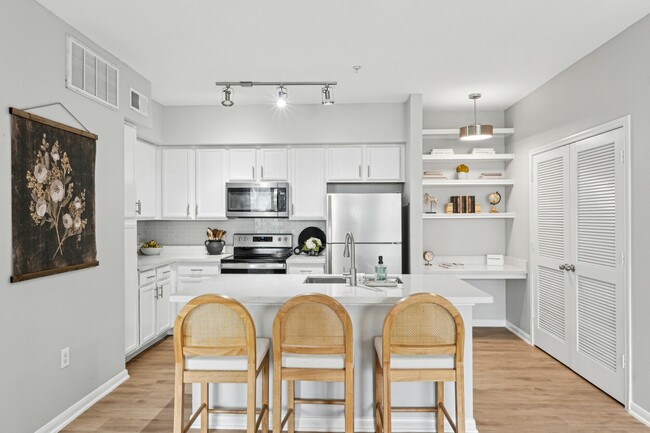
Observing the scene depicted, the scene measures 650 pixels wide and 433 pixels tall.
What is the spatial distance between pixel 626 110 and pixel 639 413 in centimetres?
209

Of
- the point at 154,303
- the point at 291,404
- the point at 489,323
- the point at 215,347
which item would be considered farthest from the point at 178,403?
the point at 489,323

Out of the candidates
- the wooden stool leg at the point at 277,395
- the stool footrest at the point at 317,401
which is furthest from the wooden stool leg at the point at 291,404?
the wooden stool leg at the point at 277,395

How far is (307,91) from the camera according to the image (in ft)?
14.9

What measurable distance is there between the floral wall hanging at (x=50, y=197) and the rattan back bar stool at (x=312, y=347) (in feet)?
5.01

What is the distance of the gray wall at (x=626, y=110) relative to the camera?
285cm

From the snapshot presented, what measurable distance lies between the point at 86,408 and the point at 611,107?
4.43 m

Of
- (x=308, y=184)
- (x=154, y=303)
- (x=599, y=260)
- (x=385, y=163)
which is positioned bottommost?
(x=154, y=303)

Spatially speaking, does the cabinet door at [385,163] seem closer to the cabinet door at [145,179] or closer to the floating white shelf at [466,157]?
the floating white shelf at [466,157]

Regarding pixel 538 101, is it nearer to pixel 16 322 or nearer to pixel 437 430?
pixel 437 430

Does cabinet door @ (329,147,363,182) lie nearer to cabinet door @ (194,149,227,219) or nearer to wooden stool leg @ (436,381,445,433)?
cabinet door @ (194,149,227,219)

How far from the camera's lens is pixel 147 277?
13.8 feet

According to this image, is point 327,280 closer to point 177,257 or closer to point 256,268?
point 256,268

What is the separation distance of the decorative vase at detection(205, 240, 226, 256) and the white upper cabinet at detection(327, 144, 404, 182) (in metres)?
1.67

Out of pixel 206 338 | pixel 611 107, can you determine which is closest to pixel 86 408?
pixel 206 338
